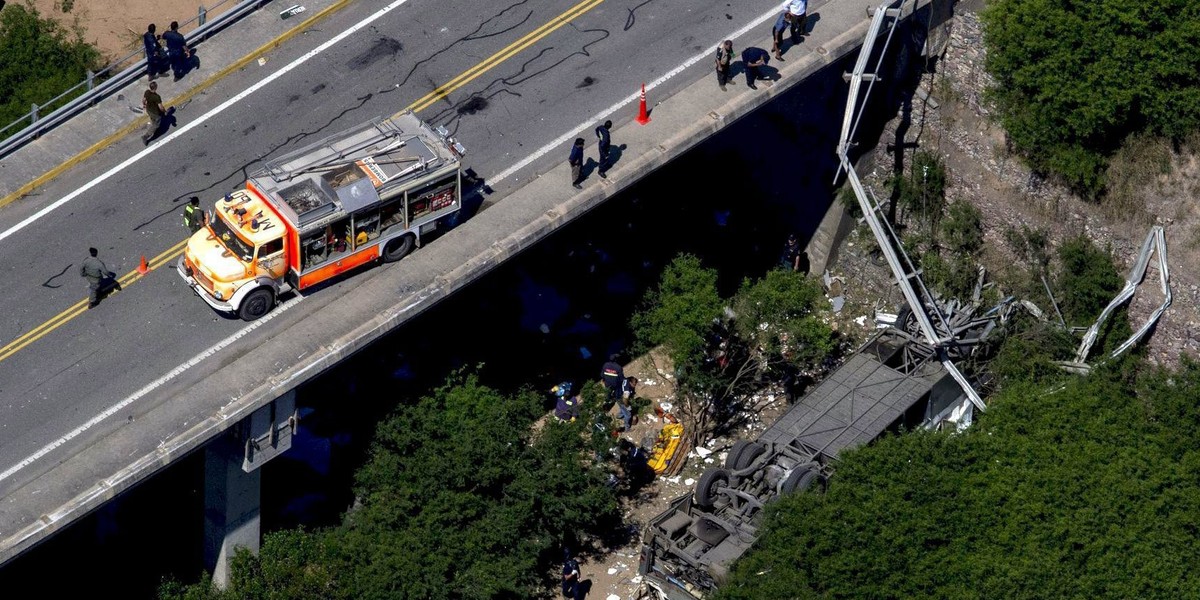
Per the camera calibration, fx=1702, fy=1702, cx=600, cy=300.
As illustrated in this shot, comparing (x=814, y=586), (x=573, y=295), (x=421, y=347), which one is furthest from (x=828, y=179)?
(x=814, y=586)

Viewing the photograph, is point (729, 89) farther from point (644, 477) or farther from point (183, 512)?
point (183, 512)

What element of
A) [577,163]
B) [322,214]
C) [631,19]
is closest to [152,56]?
[322,214]

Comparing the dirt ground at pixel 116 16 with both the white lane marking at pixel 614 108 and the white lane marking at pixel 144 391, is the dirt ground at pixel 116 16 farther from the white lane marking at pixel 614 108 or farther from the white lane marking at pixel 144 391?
the white lane marking at pixel 144 391

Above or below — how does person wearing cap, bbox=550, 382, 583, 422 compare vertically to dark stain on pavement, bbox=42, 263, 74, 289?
below

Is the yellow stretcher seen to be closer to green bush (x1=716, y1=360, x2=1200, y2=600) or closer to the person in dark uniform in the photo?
the person in dark uniform

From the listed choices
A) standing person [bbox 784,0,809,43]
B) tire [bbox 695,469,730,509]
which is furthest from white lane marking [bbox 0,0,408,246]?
tire [bbox 695,469,730,509]
